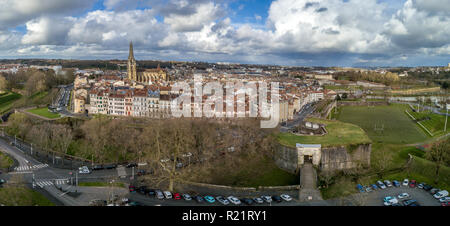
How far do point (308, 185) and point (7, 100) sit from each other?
55732 millimetres

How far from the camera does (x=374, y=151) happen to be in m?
28.3

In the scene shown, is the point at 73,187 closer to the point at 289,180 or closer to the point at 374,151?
the point at 289,180

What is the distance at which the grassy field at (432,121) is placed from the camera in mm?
39653

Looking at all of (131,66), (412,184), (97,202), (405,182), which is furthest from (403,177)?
(131,66)

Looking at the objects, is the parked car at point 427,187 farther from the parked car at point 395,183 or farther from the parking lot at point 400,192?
the parked car at point 395,183

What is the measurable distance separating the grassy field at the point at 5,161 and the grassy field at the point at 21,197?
6.88 meters

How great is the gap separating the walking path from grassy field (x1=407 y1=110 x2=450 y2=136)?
25628 mm

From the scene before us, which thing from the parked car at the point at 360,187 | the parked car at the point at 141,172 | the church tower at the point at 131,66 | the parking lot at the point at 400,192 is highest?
the church tower at the point at 131,66

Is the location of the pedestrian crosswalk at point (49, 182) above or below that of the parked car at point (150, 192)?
below

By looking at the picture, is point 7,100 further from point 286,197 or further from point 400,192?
point 400,192

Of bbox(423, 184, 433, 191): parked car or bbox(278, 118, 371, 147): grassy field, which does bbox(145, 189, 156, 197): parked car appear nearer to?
bbox(278, 118, 371, 147): grassy field

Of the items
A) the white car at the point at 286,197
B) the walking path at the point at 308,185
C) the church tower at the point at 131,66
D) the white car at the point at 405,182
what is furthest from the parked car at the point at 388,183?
the church tower at the point at 131,66

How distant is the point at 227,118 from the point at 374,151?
15.9 m
